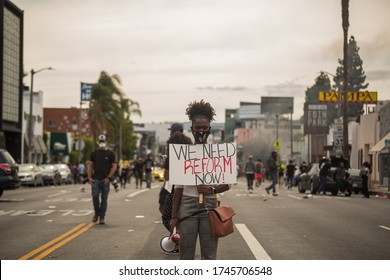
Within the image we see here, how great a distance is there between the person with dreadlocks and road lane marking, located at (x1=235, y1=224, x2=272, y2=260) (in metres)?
3.93

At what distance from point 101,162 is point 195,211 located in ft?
31.4

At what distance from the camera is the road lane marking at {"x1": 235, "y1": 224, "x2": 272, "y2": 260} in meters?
11.5

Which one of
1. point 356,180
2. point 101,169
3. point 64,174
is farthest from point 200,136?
point 64,174

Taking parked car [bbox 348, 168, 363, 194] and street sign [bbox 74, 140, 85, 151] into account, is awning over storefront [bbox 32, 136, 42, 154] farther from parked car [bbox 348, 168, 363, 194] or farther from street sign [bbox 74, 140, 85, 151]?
parked car [bbox 348, 168, 363, 194]

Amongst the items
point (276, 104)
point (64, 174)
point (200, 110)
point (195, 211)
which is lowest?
point (64, 174)

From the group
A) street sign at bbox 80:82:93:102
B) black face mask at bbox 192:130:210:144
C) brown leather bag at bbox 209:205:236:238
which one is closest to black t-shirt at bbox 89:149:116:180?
black face mask at bbox 192:130:210:144

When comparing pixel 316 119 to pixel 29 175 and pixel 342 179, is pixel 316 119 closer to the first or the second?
pixel 29 175

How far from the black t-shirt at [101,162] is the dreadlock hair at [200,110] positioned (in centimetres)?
932

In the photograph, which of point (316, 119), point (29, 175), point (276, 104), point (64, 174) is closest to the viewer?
point (29, 175)

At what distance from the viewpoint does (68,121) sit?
12325 centimetres

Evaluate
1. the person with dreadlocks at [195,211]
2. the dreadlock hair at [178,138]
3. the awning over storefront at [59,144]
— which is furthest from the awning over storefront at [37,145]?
the person with dreadlocks at [195,211]

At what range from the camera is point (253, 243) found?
43.6 feet
